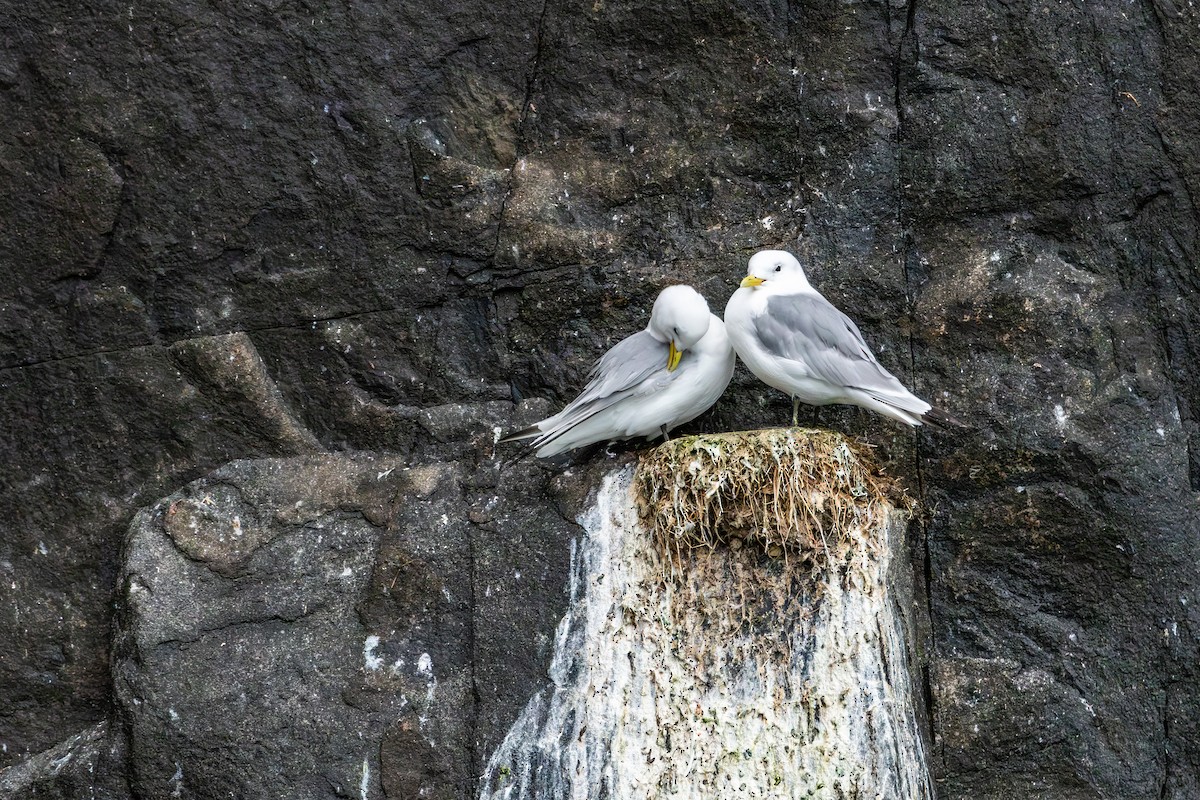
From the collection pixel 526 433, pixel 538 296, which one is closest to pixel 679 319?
pixel 526 433

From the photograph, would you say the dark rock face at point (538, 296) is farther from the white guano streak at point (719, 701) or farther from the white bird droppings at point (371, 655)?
the white guano streak at point (719, 701)

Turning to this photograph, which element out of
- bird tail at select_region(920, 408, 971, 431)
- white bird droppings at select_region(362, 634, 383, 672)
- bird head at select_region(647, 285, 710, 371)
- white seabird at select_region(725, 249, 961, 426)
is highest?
bird head at select_region(647, 285, 710, 371)

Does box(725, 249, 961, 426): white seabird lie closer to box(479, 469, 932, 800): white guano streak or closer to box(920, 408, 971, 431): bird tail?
box(920, 408, 971, 431): bird tail

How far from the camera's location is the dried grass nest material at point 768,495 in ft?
13.7

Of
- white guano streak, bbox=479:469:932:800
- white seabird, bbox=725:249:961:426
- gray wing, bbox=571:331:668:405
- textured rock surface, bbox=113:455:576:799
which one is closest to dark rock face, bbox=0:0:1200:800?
textured rock surface, bbox=113:455:576:799

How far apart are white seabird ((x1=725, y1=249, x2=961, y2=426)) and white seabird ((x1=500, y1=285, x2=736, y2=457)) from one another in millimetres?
121

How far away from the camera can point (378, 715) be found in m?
4.57

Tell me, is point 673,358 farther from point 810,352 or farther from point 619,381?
point 810,352

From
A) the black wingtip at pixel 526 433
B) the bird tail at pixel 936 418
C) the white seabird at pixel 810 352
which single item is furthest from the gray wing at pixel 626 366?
the bird tail at pixel 936 418

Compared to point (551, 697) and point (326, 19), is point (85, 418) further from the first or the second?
point (551, 697)

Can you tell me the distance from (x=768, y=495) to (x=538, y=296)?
1.37 m

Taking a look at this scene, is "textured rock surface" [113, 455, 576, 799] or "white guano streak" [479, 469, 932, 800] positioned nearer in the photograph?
"white guano streak" [479, 469, 932, 800]

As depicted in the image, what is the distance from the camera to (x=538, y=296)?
16.6 feet

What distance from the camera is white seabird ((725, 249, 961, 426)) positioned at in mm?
4305
